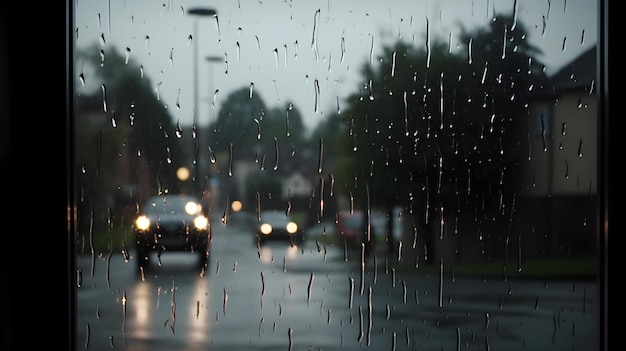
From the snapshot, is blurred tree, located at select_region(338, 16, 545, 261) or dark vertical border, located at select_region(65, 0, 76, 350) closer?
dark vertical border, located at select_region(65, 0, 76, 350)

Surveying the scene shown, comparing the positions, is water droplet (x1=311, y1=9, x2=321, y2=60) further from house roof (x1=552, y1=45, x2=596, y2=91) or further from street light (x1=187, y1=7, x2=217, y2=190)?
house roof (x1=552, y1=45, x2=596, y2=91)

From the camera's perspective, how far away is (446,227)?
2.03 metres

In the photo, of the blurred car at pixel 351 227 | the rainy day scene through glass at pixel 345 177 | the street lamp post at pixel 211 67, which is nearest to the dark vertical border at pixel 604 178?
the rainy day scene through glass at pixel 345 177

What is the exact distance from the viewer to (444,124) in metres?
2.06

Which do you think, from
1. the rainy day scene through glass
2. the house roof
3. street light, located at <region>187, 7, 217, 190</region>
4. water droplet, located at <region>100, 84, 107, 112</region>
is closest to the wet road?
the rainy day scene through glass

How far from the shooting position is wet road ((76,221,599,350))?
2002mm

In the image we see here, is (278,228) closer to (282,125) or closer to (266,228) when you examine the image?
(266,228)

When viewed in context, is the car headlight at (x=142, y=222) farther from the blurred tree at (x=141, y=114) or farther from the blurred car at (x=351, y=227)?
→ the blurred car at (x=351, y=227)

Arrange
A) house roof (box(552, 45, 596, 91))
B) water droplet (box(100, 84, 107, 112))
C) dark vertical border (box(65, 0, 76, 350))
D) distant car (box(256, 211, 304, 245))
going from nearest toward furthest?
dark vertical border (box(65, 0, 76, 350)) → house roof (box(552, 45, 596, 91)) → water droplet (box(100, 84, 107, 112)) → distant car (box(256, 211, 304, 245))

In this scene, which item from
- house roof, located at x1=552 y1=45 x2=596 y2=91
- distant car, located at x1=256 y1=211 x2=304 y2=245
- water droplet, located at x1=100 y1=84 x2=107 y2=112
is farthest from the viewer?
distant car, located at x1=256 y1=211 x2=304 y2=245

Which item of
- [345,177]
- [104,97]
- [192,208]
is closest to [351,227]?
[345,177]

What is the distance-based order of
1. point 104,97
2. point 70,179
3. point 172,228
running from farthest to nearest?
point 172,228
point 104,97
point 70,179

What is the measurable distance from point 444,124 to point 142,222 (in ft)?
3.08

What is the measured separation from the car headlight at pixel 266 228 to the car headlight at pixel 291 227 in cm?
5
